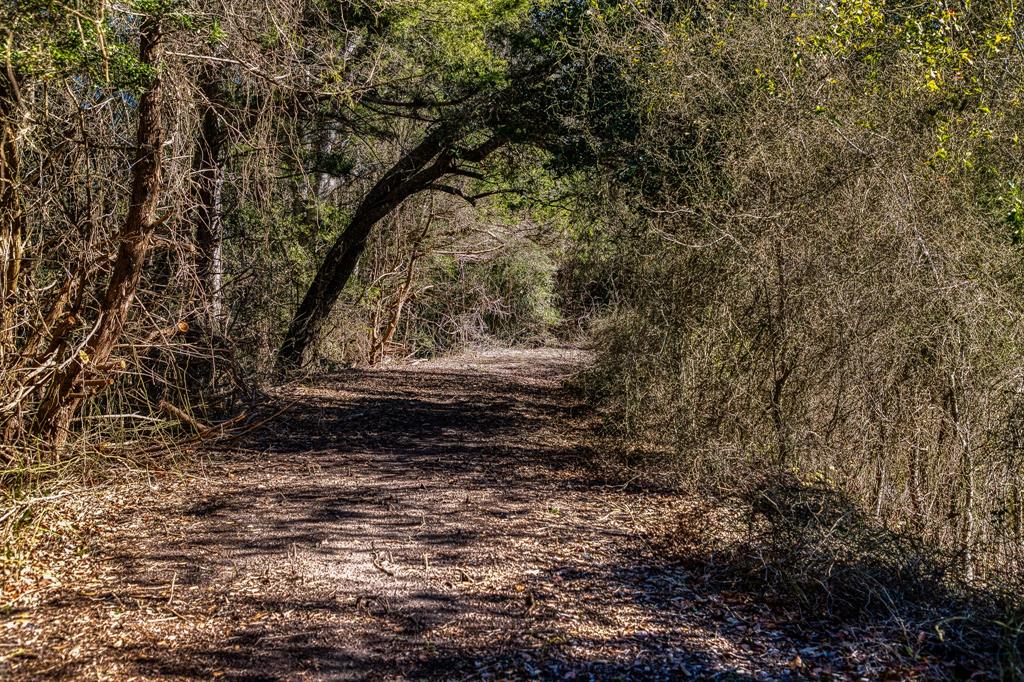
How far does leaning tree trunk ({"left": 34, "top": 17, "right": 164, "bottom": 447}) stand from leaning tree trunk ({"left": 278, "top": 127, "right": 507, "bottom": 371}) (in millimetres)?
5487

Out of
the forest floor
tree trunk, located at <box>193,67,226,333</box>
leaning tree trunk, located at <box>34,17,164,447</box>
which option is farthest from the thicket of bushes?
→ tree trunk, located at <box>193,67,226,333</box>

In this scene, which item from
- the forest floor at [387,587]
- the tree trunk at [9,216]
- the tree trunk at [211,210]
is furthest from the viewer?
the tree trunk at [211,210]

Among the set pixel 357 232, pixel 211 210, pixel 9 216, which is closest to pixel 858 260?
pixel 9 216

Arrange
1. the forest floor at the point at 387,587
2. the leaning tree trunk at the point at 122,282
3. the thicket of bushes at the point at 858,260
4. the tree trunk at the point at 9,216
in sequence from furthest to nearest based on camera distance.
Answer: the leaning tree trunk at the point at 122,282
the thicket of bushes at the point at 858,260
the tree trunk at the point at 9,216
the forest floor at the point at 387,587

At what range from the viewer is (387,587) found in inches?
205

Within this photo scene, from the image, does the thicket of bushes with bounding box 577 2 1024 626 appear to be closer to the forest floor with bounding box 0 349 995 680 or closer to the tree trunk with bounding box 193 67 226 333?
the forest floor with bounding box 0 349 995 680

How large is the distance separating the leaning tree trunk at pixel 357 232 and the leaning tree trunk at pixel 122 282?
5487 mm

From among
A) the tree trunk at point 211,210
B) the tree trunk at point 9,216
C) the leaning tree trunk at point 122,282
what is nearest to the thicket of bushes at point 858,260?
the leaning tree trunk at point 122,282

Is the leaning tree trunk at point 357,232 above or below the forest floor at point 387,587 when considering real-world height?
above

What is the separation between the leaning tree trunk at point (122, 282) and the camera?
611cm

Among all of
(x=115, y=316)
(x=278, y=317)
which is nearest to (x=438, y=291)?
(x=278, y=317)

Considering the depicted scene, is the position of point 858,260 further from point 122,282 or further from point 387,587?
point 122,282

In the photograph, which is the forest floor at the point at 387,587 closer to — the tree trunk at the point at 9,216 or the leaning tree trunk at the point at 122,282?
the leaning tree trunk at the point at 122,282

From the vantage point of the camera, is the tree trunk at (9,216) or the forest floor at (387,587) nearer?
Result: the forest floor at (387,587)
